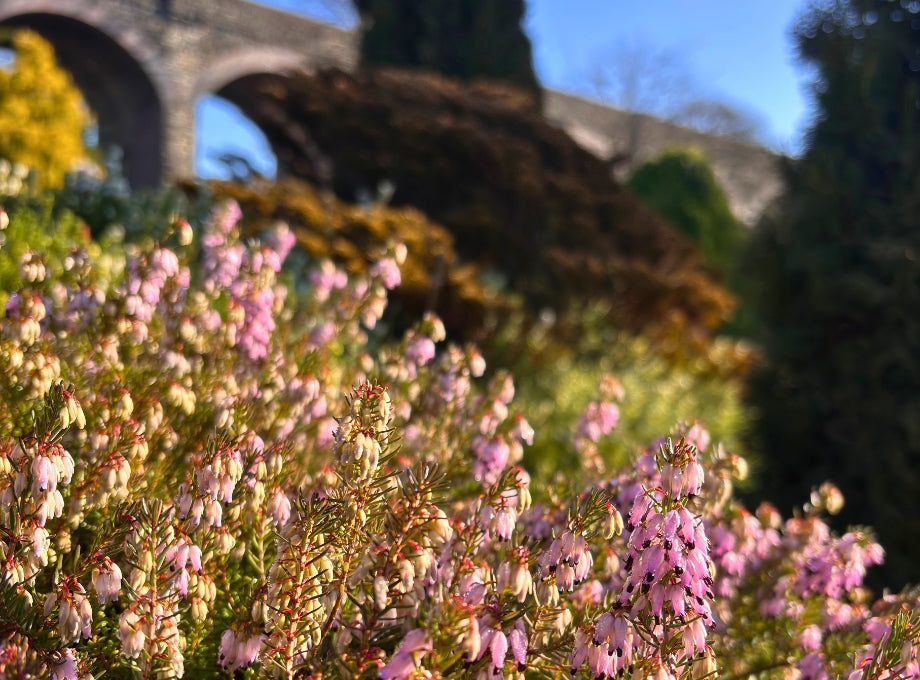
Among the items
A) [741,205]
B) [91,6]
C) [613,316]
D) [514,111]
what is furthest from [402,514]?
[741,205]

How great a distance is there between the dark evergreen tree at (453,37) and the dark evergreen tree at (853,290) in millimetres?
7733

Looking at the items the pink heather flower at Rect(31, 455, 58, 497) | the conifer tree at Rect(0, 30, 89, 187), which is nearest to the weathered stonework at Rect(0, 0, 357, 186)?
the conifer tree at Rect(0, 30, 89, 187)

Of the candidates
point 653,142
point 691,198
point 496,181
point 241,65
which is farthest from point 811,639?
point 653,142

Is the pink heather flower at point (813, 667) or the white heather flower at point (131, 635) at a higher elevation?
the white heather flower at point (131, 635)

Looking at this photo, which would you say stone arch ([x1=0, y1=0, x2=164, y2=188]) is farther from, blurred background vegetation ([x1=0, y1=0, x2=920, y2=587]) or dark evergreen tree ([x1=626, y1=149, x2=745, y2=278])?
dark evergreen tree ([x1=626, y1=149, x2=745, y2=278])

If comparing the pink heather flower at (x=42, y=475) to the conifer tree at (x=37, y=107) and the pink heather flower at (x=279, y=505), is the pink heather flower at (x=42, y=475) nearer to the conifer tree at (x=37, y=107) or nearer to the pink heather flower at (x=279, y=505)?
the pink heather flower at (x=279, y=505)

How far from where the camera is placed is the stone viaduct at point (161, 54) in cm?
1711

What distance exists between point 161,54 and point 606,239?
41.9 ft

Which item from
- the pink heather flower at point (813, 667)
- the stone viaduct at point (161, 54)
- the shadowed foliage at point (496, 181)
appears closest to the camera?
the pink heather flower at point (813, 667)

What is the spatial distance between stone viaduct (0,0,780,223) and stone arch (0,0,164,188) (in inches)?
0.9

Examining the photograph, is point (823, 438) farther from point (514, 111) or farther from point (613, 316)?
point (514, 111)

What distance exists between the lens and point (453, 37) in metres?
12.4

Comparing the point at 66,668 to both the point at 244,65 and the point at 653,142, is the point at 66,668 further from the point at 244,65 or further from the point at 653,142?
the point at 653,142

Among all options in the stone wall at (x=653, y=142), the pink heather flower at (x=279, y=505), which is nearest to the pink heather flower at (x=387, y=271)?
the pink heather flower at (x=279, y=505)
